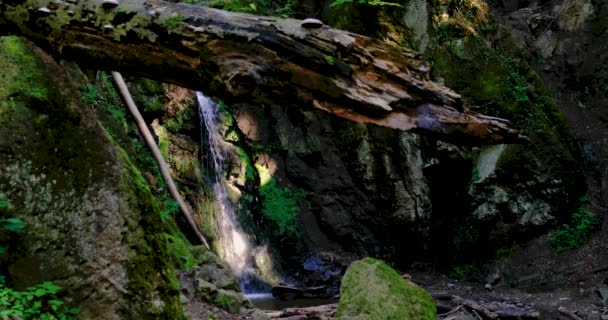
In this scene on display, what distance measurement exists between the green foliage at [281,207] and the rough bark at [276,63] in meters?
10.6

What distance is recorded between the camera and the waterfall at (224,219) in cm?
1117

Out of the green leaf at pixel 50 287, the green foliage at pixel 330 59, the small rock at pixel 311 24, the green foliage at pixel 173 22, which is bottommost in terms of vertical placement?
the green leaf at pixel 50 287

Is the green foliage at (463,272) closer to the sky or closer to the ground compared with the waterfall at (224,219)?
closer to the ground

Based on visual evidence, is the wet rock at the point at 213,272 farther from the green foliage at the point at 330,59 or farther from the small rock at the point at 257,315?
the green foliage at the point at 330,59

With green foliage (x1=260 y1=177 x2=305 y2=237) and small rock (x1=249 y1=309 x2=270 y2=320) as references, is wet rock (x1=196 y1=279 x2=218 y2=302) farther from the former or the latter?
green foliage (x1=260 y1=177 x2=305 y2=237)

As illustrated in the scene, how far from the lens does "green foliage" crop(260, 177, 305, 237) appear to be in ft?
42.8

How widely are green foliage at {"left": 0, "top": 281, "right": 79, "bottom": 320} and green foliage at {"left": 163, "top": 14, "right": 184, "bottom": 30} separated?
4.82 feet

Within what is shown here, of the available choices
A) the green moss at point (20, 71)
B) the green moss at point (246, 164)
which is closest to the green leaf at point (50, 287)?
the green moss at point (20, 71)

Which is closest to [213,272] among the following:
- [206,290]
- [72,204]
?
[206,290]

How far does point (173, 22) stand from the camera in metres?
2.50

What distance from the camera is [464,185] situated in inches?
466

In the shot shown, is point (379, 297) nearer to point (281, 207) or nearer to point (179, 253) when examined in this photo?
point (179, 253)

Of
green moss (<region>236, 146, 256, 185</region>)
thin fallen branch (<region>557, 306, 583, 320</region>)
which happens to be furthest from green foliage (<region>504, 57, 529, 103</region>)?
green moss (<region>236, 146, 256, 185</region>)

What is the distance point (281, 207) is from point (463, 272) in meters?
5.10
